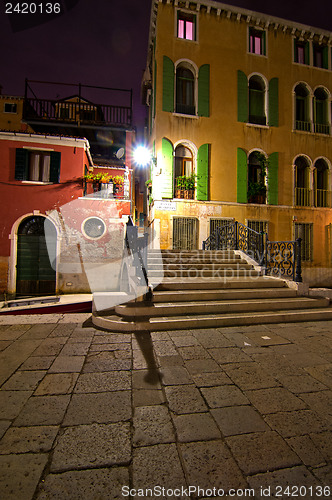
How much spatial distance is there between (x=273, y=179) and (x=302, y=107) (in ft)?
17.6

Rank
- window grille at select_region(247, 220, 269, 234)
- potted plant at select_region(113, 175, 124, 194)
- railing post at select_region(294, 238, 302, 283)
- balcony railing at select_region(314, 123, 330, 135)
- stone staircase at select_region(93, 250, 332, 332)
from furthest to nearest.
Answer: balcony railing at select_region(314, 123, 330, 135), potted plant at select_region(113, 175, 124, 194), window grille at select_region(247, 220, 269, 234), railing post at select_region(294, 238, 302, 283), stone staircase at select_region(93, 250, 332, 332)

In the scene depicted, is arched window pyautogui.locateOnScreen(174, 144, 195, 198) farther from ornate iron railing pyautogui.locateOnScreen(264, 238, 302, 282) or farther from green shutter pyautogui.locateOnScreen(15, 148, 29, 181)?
green shutter pyautogui.locateOnScreen(15, 148, 29, 181)

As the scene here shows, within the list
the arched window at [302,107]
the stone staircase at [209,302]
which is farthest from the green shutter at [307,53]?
the stone staircase at [209,302]

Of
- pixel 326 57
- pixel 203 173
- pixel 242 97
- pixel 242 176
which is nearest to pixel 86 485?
pixel 203 173

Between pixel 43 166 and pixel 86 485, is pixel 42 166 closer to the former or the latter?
pixel 43 166

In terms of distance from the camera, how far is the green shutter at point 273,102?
550 inches

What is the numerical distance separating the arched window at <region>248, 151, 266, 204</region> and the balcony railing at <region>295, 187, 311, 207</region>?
212cm

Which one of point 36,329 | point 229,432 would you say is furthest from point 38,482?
point 36,329

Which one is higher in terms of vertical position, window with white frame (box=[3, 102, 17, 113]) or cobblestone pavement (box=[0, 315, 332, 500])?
window with white frame (box=[3, 102, 17, 113])

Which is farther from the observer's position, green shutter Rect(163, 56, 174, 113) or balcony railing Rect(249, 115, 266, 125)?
balcony railing Rect(249, 115, 266, 125)

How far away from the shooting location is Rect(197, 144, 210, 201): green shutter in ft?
42.7

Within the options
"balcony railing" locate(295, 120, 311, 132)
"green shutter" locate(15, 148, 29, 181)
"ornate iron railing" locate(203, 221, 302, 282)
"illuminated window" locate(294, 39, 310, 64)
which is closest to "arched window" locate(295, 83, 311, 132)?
"balcony railing" locate(295, 120, 311, 132)

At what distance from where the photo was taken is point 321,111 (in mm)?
15125

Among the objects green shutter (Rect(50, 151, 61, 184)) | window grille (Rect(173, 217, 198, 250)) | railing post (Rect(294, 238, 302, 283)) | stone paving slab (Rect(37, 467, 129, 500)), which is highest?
green shutter (Rect(50, 151, 61, 184))
